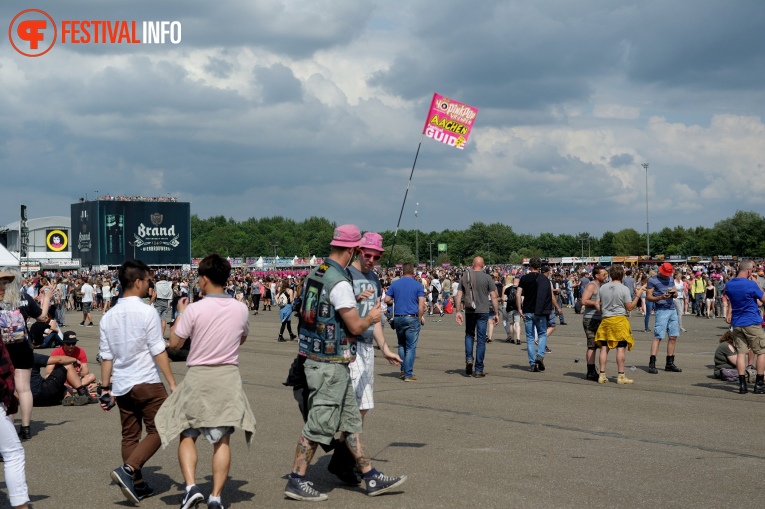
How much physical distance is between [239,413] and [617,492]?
2762 mm

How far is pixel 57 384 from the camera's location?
11.1m

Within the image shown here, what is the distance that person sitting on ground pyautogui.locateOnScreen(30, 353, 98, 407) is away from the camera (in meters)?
11.1

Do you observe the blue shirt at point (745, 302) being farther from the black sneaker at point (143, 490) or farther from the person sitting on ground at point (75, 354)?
the person sitting on ground at point (75, 354)

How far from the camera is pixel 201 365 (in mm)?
5781

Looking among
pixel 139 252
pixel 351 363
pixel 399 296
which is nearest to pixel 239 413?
pixel 351 363

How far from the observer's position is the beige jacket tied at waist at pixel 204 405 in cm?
568

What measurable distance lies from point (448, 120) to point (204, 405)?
18.6 meters

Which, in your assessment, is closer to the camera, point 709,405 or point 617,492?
point 617,492

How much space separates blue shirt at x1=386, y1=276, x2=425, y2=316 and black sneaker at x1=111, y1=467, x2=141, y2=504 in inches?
298

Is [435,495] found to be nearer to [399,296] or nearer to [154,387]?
[154,387]

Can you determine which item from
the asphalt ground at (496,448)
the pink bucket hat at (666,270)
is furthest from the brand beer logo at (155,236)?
the pink bucket hat at (666,270)

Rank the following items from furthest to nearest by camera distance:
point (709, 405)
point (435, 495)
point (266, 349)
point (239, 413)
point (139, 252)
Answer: point (139, 252) < point (266, 349) < point (709, 405) < point (435, 495) < point (239, 413)

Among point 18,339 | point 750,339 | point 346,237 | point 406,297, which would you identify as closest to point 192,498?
point 346,237

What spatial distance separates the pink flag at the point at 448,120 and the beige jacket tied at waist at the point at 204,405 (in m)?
18.2
